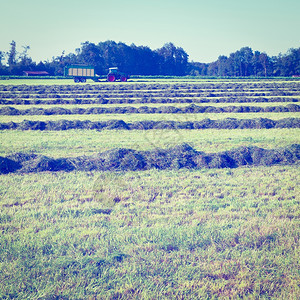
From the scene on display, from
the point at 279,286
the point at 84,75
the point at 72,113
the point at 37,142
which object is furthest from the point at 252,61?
the point at 279,286

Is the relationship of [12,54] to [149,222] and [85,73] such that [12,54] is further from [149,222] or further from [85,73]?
[149,222]

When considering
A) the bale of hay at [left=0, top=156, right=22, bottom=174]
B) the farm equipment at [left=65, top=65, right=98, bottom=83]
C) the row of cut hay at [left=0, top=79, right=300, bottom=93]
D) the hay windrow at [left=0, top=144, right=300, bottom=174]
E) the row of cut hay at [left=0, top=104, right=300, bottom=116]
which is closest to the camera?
the bale of hay at [left=0, top=156, right=22, bottom=174]

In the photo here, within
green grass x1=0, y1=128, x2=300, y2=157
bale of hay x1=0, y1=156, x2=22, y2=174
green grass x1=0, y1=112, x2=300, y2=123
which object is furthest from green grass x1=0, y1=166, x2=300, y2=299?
green grass x1=0, y1=112, x2=300, y2=123

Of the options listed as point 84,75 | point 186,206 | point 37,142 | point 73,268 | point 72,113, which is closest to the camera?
point 73,268

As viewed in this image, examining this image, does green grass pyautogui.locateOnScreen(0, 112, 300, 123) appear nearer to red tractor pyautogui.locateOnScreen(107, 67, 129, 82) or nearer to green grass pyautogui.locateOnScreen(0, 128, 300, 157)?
green grass pyautogui.locateOnScreen(0, 128, 300, 157)

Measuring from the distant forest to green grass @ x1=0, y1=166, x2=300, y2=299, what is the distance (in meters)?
93.2

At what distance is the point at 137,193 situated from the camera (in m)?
8.52

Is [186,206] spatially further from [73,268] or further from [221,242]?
[73,268]

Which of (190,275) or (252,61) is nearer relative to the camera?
(190,275)

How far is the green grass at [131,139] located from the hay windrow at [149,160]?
155 centimetres

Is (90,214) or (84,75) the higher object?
(84,75)

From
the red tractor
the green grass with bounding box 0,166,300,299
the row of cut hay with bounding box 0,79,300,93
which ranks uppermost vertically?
the red tractor

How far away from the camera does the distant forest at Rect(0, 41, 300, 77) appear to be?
103250 mm

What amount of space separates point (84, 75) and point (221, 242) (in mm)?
59971
